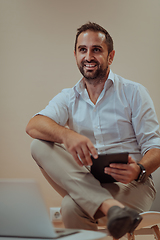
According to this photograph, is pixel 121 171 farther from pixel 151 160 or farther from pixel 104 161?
pixel 151 160

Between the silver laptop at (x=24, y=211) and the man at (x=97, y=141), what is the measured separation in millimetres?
198

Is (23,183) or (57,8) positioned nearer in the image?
(23,183)

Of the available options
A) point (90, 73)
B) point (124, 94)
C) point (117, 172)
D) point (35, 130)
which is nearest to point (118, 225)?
point (117, 172)

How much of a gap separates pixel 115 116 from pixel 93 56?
0.38 metres

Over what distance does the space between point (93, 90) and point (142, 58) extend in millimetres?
872

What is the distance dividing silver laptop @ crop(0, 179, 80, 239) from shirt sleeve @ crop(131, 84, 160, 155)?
74cm

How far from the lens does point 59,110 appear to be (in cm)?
144

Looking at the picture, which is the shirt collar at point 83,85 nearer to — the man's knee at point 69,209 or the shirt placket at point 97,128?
the shirt placket at point 97,128

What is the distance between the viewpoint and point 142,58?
86.3 inches

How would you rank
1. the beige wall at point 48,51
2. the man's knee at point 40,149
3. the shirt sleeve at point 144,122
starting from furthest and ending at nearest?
the beige wall at point 48,51 < the shirt sleeve at point 144,122 < the man's knee at point 40,149

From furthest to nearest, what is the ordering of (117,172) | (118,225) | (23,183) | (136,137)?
(136,137)
(117,172)
(118,225)
(23,183)

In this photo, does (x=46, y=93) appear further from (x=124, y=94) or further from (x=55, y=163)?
(x=55, y=163)

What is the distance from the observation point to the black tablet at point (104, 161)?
932 millimetres

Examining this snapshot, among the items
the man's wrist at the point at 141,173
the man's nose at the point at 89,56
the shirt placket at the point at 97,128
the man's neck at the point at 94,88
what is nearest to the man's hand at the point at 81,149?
the man's wrist at the point at 141,173
